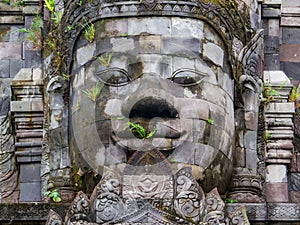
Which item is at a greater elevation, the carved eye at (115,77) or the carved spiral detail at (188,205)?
the carved eye at (115,77)

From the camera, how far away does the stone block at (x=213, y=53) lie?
112ft

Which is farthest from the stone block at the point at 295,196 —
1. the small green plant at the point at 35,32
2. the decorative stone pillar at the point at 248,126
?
the small green plant at the point at 35,32

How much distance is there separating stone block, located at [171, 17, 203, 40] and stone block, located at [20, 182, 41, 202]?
365 centimetres

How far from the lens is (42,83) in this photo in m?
35.2

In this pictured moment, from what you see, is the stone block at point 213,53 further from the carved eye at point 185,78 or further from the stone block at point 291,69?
the stone block at point 291,69

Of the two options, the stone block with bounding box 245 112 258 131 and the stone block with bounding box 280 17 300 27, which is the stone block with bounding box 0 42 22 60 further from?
the stone block with bounding box 280 17 300 27

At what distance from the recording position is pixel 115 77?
33.8 meters

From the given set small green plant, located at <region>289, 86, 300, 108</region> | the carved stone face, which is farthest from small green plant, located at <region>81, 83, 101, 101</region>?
small green plant, located at <region>289, 86, 300, 108</region>

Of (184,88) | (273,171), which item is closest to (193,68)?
(184,88)

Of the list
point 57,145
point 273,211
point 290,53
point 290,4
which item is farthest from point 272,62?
point 57,145

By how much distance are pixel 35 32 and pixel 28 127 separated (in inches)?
76.6

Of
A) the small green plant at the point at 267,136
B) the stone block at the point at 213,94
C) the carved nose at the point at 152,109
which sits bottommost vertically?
the small green plant at the point at 267,136

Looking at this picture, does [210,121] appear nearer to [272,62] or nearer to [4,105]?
[272,62]

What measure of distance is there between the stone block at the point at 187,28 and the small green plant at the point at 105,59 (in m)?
1.18
